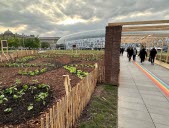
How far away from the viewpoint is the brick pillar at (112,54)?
6877mm

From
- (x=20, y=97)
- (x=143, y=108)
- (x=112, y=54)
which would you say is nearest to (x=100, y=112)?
(x=143, y=108)

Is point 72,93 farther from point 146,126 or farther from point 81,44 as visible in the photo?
point 81,44

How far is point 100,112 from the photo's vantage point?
4.15 m

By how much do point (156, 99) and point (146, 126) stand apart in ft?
7.15

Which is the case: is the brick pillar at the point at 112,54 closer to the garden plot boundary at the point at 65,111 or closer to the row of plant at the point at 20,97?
the row of plant at the point at 20,97

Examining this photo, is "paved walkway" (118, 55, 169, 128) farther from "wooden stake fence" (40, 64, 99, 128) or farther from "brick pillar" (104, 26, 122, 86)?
"wooden stake fence" (40, 64, 99, 128)

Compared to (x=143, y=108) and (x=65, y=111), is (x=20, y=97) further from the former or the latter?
(x=143, y=108)

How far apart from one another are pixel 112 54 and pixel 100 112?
11.6ft

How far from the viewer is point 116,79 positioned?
7082 millimetres

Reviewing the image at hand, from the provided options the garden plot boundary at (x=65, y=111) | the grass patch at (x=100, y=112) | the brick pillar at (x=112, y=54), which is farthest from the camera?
the brick pillar at (x=112, y=54)

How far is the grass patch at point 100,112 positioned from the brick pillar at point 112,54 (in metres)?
1.49

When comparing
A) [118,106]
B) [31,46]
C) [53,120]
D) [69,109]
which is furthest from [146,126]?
[31,46]

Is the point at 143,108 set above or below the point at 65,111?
below

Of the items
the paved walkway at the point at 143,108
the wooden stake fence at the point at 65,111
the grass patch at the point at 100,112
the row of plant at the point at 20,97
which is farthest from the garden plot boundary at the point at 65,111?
the paved walkway at the point at 143,108
